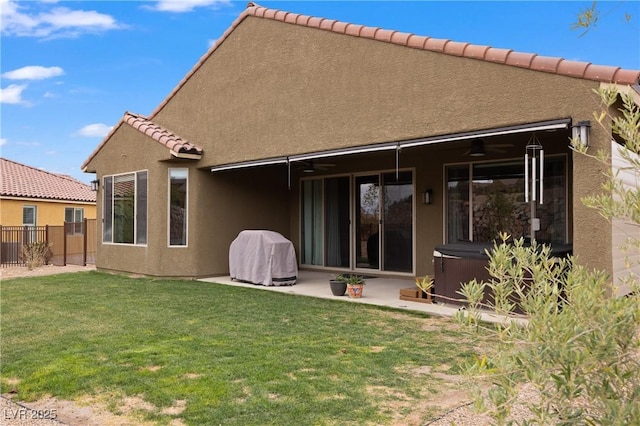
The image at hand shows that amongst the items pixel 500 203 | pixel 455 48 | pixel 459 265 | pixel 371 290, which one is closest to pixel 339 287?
pixel 371 290

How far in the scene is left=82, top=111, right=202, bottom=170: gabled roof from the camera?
495 inches

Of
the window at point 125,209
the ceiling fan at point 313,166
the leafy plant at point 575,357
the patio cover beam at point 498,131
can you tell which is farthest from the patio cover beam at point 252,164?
the leafy plant at point 575,357

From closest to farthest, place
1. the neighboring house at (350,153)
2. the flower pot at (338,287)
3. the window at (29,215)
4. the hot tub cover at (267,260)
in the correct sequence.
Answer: the neighboring house at (350,153)
the flower pot at (338,287)
the hot tub cover at (267,260)
the window at (29,215)

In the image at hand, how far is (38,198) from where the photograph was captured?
24.1 metres

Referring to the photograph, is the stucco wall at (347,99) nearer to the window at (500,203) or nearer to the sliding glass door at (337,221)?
the window at (500,203)

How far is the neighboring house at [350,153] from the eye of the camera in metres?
7.26

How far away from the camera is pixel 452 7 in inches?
505

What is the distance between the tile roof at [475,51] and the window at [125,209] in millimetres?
5817

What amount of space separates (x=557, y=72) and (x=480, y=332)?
5.78 metres

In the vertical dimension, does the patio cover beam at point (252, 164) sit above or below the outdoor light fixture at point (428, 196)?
above

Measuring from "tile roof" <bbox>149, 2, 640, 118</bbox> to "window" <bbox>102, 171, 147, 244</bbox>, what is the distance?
5817mm

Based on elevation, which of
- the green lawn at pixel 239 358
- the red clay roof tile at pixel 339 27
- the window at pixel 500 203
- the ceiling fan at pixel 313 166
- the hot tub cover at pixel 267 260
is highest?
the red clay roof tile at pixel 339 27

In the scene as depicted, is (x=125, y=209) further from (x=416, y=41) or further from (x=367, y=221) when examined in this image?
(x=416, y=41)

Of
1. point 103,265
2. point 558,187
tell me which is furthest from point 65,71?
point 558,187
